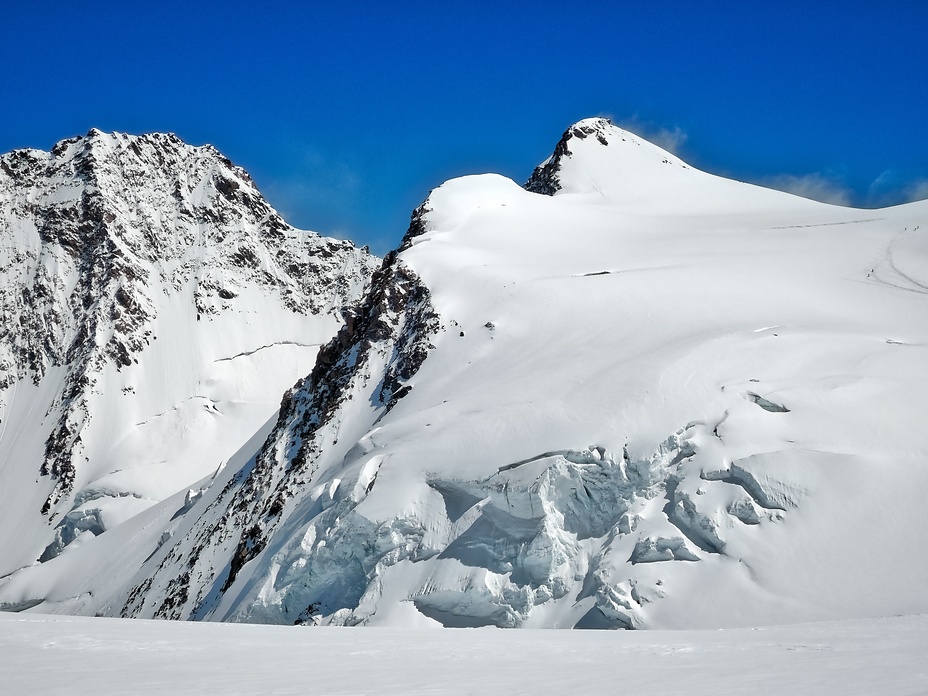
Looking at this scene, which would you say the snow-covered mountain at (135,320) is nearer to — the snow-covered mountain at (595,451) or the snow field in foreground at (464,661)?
the snow-covered mountain at (595,451)

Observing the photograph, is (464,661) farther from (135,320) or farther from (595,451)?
(135,320)

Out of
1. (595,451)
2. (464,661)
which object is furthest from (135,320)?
(464,661)

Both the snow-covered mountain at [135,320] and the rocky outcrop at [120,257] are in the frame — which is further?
the rocky outcrop at [120,257]

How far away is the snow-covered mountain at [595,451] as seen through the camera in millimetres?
21141

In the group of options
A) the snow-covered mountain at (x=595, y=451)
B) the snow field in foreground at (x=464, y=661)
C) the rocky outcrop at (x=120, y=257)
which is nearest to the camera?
the snow field in foreground at (x=464, y=661)

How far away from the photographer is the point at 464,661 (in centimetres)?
1165

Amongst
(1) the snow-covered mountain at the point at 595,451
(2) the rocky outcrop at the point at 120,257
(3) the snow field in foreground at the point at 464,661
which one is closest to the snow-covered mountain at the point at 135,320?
(2) the rocky outcrop at the point at 120,257

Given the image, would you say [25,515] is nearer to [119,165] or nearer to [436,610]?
[119,165]

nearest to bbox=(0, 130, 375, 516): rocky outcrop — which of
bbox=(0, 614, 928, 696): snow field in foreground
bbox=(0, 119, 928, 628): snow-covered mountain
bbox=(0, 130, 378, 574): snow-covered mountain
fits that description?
bbox=(0, 130, 378, 574): snow-covered mountain

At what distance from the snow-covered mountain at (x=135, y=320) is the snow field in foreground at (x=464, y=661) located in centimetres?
6493

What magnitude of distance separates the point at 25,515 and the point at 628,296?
246 feet

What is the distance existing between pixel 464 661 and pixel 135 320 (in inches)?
3884

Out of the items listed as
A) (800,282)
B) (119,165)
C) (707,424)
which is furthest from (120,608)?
(119,165)

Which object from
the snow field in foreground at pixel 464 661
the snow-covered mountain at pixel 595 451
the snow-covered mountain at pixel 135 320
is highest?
the snow-covered mountain at pixel 135 320
